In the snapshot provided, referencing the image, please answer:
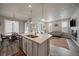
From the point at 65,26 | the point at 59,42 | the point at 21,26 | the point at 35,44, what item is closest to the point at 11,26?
the point at 21,26

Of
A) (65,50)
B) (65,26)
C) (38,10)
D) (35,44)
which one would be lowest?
(65,50)

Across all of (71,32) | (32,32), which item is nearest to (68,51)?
(71,32)

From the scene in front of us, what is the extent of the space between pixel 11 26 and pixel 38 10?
885 millimetres

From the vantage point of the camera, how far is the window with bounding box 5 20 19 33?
2.32m

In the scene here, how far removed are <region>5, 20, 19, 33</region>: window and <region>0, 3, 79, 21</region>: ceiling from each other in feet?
0.63

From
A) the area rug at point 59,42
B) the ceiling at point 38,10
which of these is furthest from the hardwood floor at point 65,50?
the ceiling at point 38,10

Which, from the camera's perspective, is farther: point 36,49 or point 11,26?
point 11,26

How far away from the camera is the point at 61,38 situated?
7.55ft

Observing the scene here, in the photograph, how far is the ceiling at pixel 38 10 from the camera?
7.14 feet

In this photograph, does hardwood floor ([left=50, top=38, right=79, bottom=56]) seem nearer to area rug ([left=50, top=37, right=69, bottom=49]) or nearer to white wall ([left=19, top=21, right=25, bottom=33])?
area rug ([left=50, top=37, right=69, bottom=49])

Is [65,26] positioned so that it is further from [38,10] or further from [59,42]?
[38,10]

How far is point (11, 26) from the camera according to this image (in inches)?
92.7

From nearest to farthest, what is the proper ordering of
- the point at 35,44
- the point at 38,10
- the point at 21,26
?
1. the point at 35,44
2. the point at 38,10
3. the point at 21,26

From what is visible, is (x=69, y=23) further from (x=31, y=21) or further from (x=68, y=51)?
(x=31, y=21)
